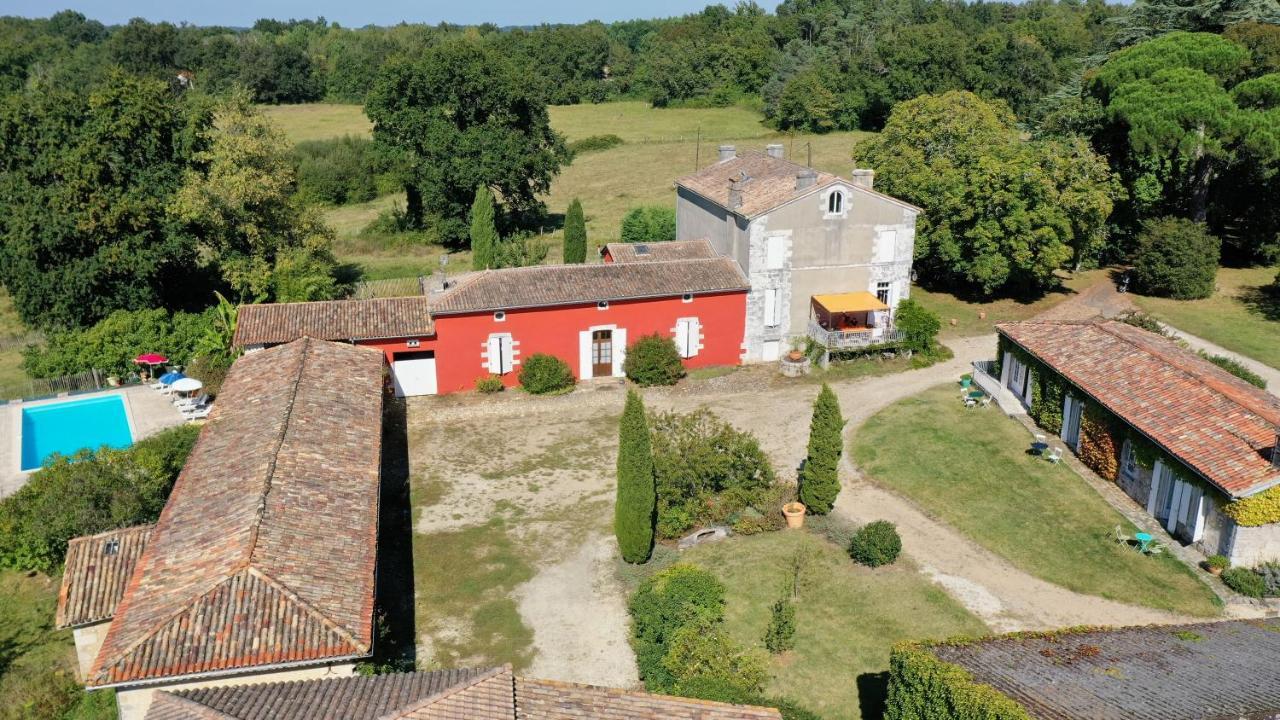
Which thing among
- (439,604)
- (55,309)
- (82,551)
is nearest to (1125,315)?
(439,604)

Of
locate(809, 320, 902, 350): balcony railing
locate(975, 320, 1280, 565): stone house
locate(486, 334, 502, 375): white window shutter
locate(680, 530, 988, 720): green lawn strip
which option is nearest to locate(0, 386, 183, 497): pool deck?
locate(486, 334, 502, 375): white window shutter

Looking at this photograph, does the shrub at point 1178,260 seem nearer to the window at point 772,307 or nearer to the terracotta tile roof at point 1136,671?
the window at point 772,307

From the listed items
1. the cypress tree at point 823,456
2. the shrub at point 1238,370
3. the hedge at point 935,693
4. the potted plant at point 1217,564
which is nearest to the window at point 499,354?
the cypress tree at point 823,456

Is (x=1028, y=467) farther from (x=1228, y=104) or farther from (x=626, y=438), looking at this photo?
(x=1228, y=104)

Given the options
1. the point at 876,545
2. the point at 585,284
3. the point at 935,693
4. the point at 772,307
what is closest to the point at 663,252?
the point at 772,307

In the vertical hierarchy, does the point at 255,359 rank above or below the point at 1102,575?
above

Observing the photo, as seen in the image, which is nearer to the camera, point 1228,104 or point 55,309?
point 55,309

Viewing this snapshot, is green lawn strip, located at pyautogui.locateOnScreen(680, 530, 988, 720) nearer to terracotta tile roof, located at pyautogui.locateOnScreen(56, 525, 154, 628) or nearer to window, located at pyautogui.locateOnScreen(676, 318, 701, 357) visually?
window, located at pyautogui.locateOnScreen(676, 318, 701, 357)
